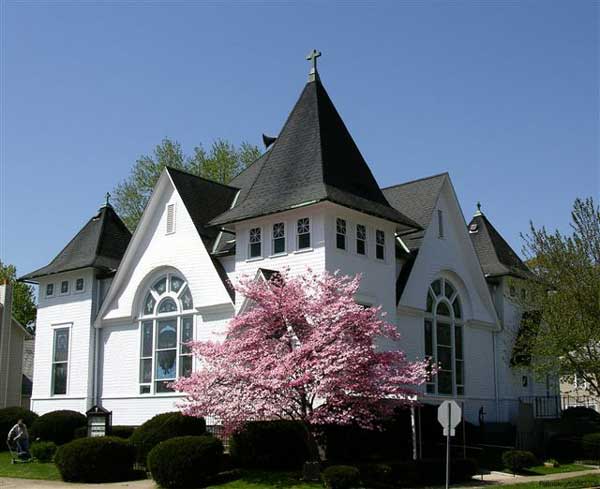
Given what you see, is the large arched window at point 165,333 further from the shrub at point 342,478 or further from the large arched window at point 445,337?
the shrub at point 342,478

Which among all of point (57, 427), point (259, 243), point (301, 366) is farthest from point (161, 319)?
point (301, 366)

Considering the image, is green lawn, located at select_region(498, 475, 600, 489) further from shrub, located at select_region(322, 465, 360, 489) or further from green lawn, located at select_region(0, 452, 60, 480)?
green lawn, located at select_region(0, 452, 60, 480)

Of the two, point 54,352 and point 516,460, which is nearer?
point 516,460

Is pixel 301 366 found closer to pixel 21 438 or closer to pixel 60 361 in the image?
pixel 21 438

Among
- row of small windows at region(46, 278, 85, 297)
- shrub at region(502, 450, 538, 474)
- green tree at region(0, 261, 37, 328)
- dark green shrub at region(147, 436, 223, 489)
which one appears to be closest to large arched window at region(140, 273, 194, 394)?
row of small windows at region(46, 278, 85, 297)

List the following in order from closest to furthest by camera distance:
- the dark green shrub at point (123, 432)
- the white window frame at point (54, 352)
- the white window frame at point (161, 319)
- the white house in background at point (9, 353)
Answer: the dark green shrub at point (123, 432) → the white window frame at point (161, 319) → the white window frame at point (54, 352) → the white house in background at point (9, 353)

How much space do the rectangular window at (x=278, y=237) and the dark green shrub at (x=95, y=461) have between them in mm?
8325

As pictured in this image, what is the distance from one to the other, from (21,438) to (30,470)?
2443mm

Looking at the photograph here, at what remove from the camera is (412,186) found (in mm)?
35719

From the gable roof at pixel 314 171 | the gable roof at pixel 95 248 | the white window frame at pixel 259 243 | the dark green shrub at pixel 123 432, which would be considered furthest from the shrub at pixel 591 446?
the gable roof at pixel 95 248

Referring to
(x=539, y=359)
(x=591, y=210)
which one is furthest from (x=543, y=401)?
(x=591, y=210)

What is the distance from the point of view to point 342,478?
21.0 metres

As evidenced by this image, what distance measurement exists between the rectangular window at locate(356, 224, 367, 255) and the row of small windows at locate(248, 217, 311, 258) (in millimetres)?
2038

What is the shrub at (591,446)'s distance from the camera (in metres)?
31.0
